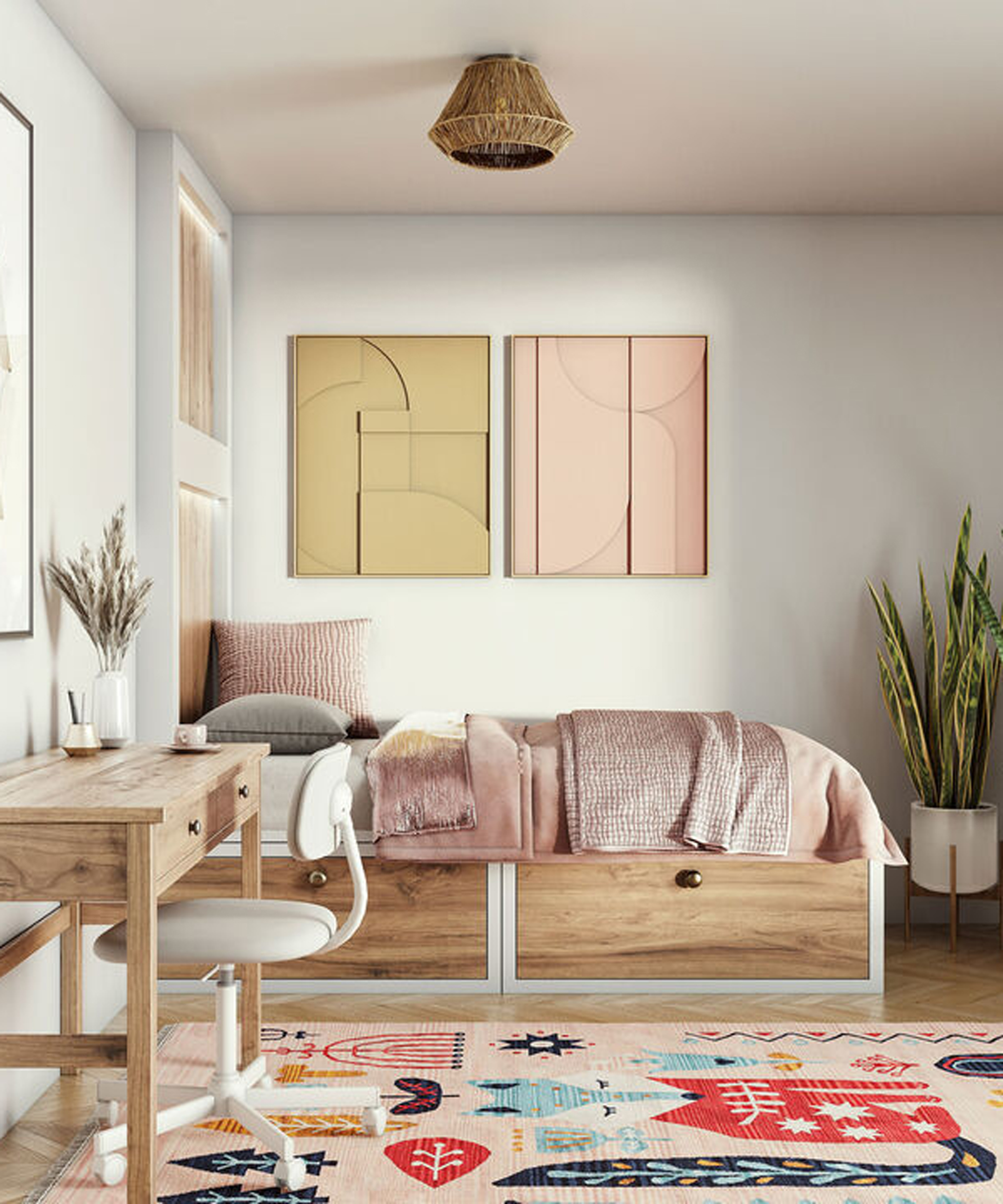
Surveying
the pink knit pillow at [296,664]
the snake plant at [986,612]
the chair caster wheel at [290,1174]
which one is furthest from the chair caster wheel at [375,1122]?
the snake plant at [986,612]

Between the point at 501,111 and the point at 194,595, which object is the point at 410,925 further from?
the point at 501,111

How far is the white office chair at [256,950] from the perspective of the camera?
2646mm

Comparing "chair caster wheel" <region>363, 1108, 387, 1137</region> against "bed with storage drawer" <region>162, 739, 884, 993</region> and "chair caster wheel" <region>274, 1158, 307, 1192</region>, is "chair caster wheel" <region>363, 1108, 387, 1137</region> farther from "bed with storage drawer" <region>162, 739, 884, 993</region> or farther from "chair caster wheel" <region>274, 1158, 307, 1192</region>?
"bed with storage drawer" <region>162, 739, 884, 993</region>

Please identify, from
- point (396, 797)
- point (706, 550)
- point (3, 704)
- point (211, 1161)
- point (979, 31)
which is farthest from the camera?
point (706, 550)

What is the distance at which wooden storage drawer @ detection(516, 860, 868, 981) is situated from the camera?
4012 millimetres

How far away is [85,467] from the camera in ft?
11.9

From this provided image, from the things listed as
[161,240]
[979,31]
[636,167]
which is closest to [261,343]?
[161,240]

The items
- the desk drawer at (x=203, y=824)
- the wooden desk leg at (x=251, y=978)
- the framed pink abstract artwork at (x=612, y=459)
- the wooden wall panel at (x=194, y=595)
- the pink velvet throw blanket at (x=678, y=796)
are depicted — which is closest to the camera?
the desk drawer at (x=203, y=824)

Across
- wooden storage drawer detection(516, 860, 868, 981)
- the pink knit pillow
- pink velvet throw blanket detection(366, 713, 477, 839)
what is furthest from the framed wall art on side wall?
wooden storage drawer detection(516, 860, 868, 981)

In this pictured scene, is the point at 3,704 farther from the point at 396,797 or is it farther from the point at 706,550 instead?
the point at 706,550

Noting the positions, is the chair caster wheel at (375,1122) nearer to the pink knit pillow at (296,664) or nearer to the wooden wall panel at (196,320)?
the pink knit pillow at (296,664)

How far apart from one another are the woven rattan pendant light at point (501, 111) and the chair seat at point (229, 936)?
2.08 m

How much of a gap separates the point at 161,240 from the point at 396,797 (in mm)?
1866

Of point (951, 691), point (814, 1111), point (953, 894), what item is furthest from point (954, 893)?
point (814, 1111)
